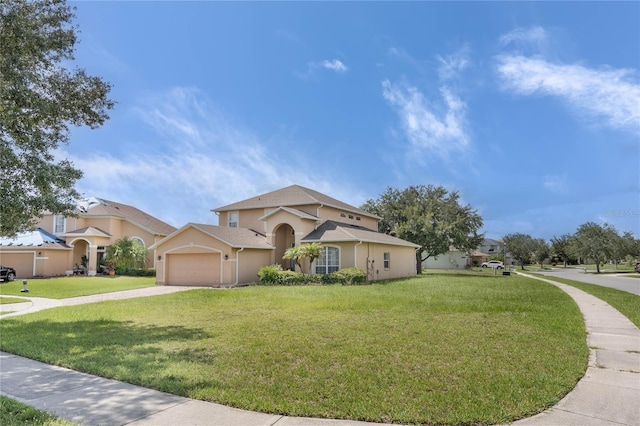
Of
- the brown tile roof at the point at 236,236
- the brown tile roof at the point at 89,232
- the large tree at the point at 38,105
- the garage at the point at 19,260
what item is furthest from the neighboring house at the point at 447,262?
the large tree at the point at 38,105

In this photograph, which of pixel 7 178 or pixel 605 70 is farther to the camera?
pixel 605 70

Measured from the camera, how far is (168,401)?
4.77m

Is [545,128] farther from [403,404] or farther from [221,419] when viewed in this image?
[221,419]

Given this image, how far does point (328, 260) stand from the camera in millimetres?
24406

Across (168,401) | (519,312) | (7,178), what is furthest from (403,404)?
(7,178)

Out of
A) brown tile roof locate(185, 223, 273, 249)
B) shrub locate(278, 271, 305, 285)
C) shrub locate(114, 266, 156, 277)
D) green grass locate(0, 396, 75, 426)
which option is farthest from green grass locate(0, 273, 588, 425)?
shrub locate(114, 266, 156, 277)

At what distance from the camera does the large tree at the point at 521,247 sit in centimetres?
6656

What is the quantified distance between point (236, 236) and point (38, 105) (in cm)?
1583

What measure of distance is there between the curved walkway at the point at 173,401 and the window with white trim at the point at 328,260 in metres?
17.5

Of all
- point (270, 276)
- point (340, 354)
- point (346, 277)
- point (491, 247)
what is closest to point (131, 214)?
point (270, 276)

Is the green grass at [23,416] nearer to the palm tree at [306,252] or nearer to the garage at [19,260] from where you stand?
the palm tree at [306,252]

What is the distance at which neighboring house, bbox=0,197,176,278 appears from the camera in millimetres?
29469

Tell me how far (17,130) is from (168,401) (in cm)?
856

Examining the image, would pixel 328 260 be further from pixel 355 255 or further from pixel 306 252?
pixel 306 252
